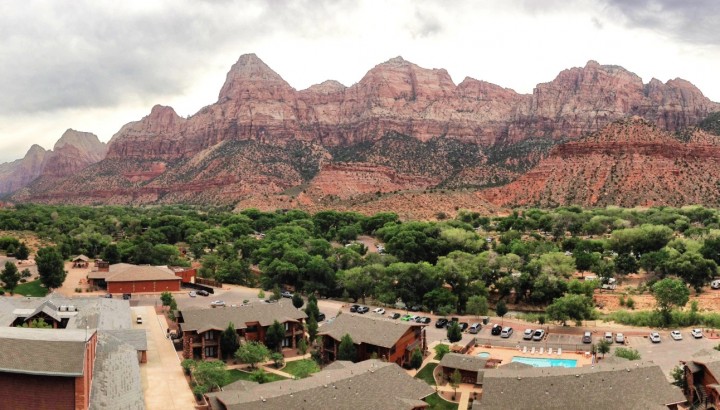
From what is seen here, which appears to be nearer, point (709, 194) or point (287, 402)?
point (287, 402)

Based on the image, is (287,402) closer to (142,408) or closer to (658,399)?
(142,408)

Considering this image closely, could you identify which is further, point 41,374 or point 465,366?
point 465,366

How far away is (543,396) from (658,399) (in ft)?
20.4

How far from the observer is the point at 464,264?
71.8m

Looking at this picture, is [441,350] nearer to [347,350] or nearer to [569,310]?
[347,350]

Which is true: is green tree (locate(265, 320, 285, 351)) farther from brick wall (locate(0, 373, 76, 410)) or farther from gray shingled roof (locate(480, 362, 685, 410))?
brick wall (locate(0, 373, 76, 410))

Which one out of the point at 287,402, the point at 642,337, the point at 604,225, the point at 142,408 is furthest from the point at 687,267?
the point at 142,408

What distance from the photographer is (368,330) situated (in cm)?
4812

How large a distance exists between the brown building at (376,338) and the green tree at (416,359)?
0.76 meters

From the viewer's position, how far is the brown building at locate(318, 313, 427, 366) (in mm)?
45906

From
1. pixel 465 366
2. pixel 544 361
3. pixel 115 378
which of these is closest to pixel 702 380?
pixel 544 361

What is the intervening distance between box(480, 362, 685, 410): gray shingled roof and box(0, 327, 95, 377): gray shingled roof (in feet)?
66.3

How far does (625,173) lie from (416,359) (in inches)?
4582

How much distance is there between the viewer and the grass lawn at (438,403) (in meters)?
38.7
